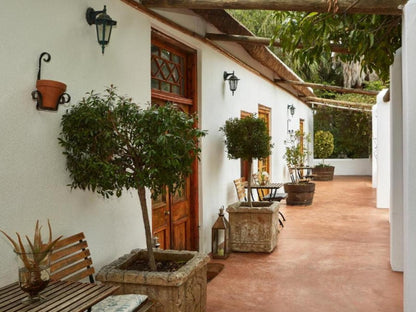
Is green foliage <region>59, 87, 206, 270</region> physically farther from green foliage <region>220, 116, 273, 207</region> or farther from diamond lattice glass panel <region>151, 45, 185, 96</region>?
green foliage <region>220, 116, 273, 207</region>

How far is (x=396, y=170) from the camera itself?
5.17 meters

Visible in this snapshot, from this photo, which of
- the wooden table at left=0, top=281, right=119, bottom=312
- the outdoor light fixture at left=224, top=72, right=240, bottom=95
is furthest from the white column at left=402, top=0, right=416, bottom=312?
the outdoor light fixture at left=224, top=72, right=240, bottom=95

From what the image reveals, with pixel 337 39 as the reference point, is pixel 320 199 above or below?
below

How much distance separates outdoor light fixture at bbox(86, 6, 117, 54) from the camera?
130 inches

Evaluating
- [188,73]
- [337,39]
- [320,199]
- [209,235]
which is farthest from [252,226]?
[320,199]

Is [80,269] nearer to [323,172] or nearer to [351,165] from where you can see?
[323,172]

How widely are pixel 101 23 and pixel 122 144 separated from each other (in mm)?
1015

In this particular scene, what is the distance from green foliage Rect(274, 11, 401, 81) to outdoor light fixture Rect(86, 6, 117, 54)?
1.69 m

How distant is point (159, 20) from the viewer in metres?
4.46

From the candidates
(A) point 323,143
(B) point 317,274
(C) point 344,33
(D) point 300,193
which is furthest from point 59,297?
Result: (A) point 323,143

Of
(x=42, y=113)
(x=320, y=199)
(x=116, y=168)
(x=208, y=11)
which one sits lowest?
(x=320, y=199)

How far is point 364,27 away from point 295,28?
70 centimetres

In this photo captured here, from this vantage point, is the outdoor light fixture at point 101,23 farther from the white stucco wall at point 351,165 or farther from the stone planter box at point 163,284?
the white stucco wall at point 351,165

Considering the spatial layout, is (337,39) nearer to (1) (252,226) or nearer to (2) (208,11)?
(2) (208,11)
